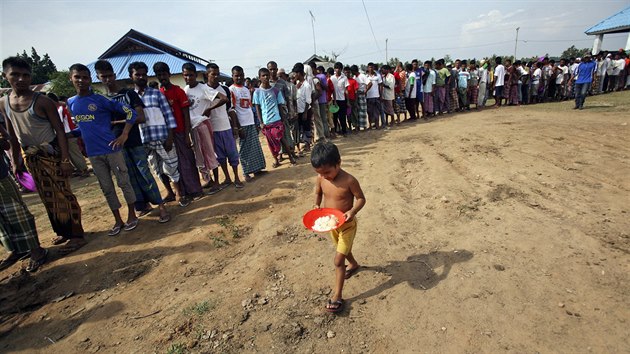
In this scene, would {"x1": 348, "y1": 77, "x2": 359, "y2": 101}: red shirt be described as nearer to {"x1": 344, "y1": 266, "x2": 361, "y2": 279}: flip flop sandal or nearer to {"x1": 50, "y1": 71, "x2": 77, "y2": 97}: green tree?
{"x1": 344, "y1": 266, "x2": 361, "y2": 279}: flip flop sandal

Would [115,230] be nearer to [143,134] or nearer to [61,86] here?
[143,134]

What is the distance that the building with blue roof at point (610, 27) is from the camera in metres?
18.8

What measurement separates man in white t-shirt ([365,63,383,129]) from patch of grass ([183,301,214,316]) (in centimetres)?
740

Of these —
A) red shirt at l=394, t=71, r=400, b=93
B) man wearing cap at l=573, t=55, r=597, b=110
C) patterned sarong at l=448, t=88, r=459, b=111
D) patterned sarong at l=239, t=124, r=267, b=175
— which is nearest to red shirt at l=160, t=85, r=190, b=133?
patterned sarong at l=239, t=124, r=267, b=175

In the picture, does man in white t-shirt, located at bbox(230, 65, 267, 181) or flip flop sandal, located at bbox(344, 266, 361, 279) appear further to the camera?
man in white t-shirt, located at bbox(230, 65, 267, 181)

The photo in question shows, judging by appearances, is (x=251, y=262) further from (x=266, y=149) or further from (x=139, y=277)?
(x=266, y=149)

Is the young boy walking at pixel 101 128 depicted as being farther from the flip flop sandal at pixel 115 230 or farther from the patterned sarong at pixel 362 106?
the patterned sarong at pixel 362 106

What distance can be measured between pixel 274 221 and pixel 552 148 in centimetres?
496

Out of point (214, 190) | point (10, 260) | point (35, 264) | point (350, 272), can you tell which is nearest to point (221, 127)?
point (214, 190)

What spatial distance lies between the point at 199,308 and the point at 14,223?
Answer: 2658 mm

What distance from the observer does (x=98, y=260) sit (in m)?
3.55

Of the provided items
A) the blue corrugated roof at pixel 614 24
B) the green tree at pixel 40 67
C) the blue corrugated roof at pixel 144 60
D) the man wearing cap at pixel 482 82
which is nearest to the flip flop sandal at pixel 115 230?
the man wearing cap at pixel 482 82

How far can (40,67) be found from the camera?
34.3 m

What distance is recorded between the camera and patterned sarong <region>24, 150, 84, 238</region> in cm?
356
